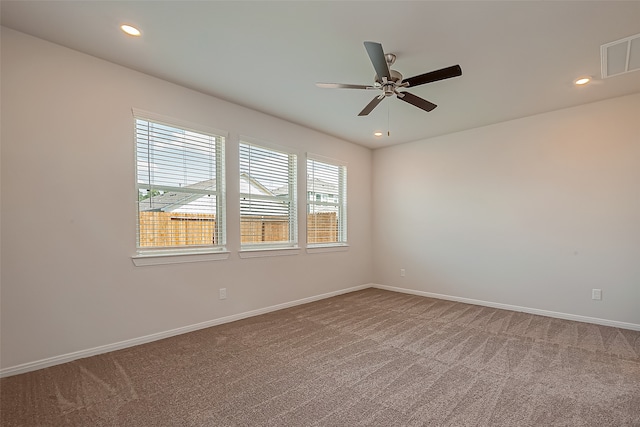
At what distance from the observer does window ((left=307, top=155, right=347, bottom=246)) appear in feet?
16.0

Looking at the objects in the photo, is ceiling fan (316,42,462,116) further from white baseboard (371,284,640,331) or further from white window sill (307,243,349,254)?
white baseboard (371,284,640,331)

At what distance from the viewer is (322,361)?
2.66 meters

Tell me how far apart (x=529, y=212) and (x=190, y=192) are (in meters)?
4.46

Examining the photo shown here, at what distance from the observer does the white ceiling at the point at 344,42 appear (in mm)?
2131

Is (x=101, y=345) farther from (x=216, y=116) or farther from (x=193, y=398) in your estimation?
(x=216, y=116)

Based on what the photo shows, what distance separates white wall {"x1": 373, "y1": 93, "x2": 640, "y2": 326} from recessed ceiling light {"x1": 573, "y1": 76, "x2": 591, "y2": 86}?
0.77 m

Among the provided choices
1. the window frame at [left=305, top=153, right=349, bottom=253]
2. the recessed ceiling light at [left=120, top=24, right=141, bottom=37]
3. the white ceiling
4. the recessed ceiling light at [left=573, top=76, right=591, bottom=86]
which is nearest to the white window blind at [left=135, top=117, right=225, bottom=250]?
the white ceiling

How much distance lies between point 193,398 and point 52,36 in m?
3.09

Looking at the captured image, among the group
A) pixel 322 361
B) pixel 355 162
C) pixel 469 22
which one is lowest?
pixel 322 361

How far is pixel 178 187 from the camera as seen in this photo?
3.34 metres

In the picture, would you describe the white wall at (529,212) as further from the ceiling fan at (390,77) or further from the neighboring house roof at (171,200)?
the neighboring house roof at (171,200)

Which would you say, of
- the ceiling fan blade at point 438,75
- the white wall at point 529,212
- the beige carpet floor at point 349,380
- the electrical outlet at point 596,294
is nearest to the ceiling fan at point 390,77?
the ceiling fan blade at point 438,75

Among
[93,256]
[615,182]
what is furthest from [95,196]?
[615,182]

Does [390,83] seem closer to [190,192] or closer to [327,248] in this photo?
[190,192]
